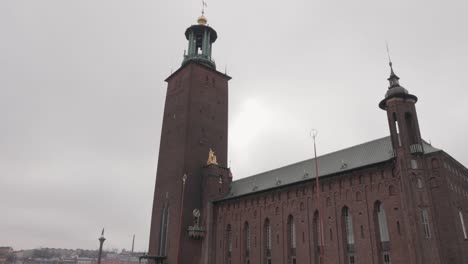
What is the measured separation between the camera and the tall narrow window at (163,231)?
45656 millimetres

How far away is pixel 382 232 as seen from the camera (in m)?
29.5

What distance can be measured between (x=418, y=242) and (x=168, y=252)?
28213mm

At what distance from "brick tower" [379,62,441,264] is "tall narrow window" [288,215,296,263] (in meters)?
9.26

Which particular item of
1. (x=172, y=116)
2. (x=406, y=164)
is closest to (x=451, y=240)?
(x=406, y=164)

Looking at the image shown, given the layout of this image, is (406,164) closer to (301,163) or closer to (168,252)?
(301,163)

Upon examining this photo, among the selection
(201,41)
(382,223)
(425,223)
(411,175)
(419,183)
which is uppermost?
(201,41)

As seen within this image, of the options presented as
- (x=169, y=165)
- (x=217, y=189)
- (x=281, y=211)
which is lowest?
(x=281, y=211)

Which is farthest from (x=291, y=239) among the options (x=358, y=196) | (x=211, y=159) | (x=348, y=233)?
(x=211, y=159)

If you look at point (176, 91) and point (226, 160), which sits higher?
point (176, 91)

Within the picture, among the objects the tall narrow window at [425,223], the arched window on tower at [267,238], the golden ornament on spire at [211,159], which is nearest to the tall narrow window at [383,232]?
the tall narrow window at [425,223]

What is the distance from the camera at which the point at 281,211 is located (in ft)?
124

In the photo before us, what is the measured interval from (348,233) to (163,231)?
2405cm

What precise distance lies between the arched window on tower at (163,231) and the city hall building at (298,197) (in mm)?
144

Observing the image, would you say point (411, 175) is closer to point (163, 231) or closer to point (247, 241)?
point (247, 241)
